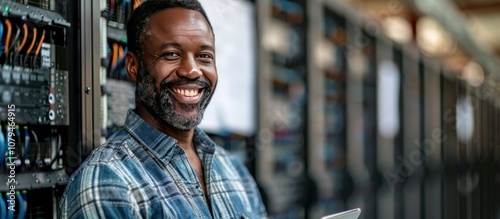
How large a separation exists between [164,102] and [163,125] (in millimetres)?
66

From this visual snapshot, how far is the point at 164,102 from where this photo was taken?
1367 millimetres

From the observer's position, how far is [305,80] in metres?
3.61

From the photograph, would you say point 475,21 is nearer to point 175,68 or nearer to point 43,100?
point 175,68

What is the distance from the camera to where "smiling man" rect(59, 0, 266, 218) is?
4.12 ft

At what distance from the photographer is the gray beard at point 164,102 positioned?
1.37 metres

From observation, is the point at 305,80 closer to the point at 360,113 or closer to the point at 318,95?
the point at 318,95

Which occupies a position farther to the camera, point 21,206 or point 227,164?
point 227,164

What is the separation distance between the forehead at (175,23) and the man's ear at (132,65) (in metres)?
0.07

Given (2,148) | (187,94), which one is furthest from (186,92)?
(2,148)

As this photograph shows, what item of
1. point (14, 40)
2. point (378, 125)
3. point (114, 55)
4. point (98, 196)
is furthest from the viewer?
point (378, 125)

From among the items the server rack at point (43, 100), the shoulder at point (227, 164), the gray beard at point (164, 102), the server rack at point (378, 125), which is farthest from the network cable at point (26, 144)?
the server rack at point (378, 125)

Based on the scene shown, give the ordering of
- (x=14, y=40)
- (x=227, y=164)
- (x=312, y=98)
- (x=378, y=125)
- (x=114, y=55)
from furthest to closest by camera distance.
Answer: (x=378, y=125)
(x=312, y=98)
(x=227, y=164)
(x=114, y=55)
(x=14, y=40)

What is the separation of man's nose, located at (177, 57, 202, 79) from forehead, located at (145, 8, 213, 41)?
0.06 meters

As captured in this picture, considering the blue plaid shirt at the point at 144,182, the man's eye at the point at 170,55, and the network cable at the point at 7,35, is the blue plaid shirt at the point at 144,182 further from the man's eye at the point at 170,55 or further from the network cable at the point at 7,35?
the network cable at the point at 7,35
